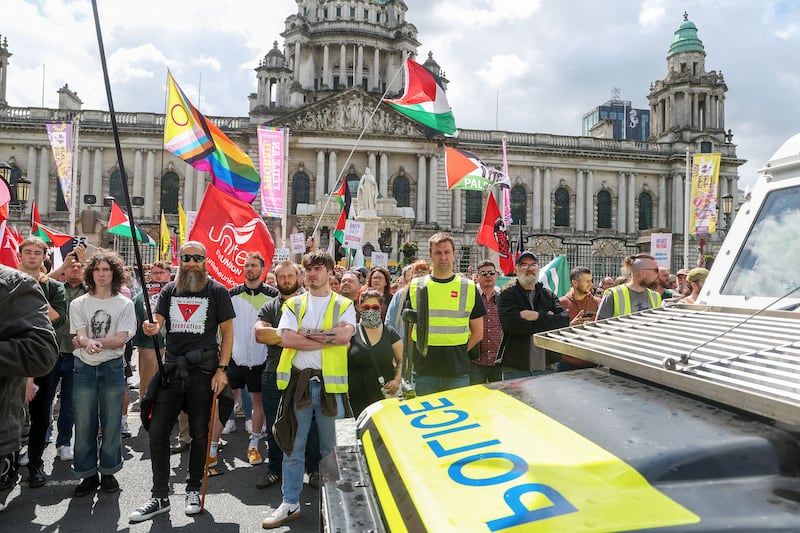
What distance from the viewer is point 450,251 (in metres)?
4.72

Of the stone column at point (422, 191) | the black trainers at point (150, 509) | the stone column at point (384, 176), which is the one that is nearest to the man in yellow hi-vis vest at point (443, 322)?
the black trainers at point (150, 509)

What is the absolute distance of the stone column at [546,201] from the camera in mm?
44469

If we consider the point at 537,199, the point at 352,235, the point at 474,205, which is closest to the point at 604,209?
the point at 537,199

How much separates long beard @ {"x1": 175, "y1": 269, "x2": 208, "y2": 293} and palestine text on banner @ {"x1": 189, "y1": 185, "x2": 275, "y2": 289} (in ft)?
9.16

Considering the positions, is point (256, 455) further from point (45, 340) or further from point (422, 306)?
point (45, 340)

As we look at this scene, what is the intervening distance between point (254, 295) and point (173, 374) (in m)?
1.71

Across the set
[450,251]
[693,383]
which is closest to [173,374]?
[450,251]

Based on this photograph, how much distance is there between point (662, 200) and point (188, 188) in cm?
3680

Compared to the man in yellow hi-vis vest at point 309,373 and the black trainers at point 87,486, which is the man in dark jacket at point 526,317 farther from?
the black trainers at point 87,486

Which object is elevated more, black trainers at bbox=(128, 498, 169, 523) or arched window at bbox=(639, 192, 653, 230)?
arched window at bbox=(639, 192, 653, 230)

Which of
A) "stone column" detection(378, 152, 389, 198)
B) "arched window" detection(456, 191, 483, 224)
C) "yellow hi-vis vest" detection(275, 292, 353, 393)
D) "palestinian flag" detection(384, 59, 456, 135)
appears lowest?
"yellow hi-vis vest" detection(275, 292, 353, 393)

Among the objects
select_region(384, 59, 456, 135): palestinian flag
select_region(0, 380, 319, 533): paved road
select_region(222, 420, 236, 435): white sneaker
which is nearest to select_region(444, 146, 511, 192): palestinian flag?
select_region(384, 59, 456, 135): palestinian flag

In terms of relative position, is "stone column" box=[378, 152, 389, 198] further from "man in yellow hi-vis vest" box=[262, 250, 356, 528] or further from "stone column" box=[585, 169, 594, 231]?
"man in yellow hi-vis vest" box=[262, 250, 356, 528]

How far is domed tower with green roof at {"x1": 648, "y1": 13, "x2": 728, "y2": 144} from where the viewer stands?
147ft
